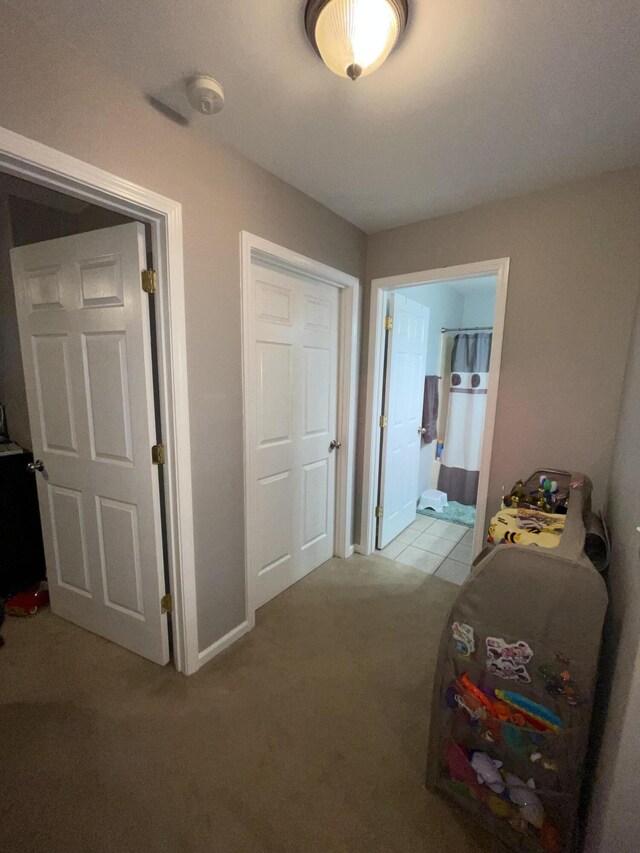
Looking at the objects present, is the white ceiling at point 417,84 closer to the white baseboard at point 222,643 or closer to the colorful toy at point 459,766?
the colorful toy at point 459,766

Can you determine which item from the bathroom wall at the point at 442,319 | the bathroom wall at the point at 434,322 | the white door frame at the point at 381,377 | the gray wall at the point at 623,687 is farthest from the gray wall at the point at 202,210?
the bathroom wall at the point at 442,319

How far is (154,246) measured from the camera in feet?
4.49

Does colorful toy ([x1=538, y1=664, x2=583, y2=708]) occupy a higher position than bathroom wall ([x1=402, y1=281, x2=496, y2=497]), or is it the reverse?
bathroom wall ([x1=402, y1=281, x2=496, y2=497])

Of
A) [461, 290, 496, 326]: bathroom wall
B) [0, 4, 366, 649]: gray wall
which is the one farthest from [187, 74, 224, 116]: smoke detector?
[461, 290, 496, 326]: bathroom wall

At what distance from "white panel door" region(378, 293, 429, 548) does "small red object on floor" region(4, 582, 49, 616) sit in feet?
7.43

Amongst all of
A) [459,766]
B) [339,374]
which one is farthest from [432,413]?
[459,766]

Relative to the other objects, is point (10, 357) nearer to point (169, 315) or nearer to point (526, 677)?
point (169, 315)

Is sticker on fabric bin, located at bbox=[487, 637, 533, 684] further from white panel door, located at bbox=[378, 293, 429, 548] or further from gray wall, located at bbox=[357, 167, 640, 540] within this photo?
white panel door, located at bbox=[378, 293, 429, 548]

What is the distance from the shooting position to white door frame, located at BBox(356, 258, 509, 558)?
196 centimetres

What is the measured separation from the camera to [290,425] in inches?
83.9

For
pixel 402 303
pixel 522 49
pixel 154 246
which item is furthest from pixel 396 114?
Answer: pixel 402 303

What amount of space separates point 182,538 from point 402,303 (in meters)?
2.18

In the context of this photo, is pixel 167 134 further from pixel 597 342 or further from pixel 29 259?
pixel 597 342

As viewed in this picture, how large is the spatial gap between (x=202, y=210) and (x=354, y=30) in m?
0.81
